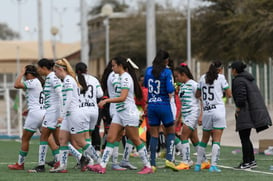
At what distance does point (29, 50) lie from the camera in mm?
103688

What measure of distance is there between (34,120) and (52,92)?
0.96m

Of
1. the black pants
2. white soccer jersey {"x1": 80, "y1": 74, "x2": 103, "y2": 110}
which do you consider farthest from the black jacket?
white soccer jersey {"x1": 80, "y1": 74, "x2": 103, "y2": 110}

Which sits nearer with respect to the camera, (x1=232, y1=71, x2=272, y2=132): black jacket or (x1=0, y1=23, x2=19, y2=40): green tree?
(x1=232, y1=71, x2=272, y2=132): black jacket

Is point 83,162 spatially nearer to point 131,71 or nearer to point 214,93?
point 131,71

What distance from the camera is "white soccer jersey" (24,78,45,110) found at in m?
17.6

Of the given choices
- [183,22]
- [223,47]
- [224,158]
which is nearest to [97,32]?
[183,22]

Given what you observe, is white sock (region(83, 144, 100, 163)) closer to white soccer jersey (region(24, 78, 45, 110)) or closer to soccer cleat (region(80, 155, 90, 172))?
soccer cleat (region(80, 155, 90, 172))

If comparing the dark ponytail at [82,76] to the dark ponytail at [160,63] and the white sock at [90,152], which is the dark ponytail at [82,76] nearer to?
the white sock at [90,152]

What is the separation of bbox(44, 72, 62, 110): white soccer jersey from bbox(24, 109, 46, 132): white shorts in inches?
29.9

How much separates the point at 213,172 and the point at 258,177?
1.19 metres

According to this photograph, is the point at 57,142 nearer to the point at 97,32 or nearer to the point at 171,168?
the point at 171,168

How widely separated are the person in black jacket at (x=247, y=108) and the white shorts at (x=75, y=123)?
3036mm

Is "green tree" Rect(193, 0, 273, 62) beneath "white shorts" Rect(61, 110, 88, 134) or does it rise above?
→ above

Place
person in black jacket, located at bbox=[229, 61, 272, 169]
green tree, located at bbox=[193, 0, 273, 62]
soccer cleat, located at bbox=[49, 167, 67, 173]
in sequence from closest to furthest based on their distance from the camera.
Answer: soccer cleat, located at bbox=[49, 167, 67, 173] → person in black jacket, located at bbox=[229, 61, 272, 169] → green tree, located at bbox=[193, 0, 273, 62]
